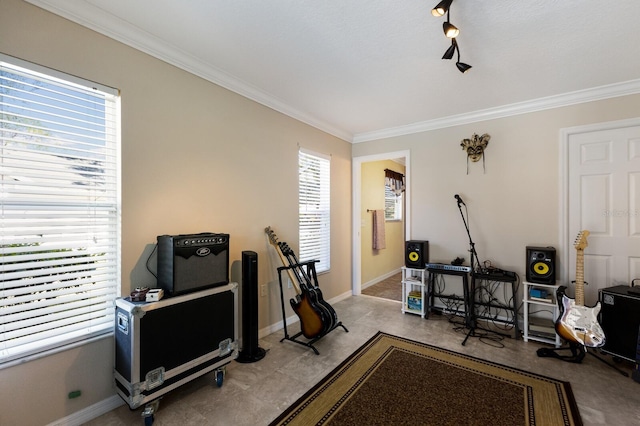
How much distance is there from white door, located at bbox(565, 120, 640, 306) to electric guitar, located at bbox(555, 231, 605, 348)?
530 millimetres

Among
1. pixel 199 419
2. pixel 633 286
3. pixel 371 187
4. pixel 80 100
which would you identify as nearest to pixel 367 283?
pixel 371 187

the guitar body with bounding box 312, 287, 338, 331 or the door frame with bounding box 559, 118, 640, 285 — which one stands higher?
the door frame with bounding box 559, 118, 640, 285

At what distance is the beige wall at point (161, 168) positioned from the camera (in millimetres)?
1591

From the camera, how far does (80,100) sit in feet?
5.80

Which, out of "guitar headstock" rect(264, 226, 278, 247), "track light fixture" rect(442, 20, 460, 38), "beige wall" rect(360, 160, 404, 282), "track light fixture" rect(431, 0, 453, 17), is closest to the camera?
"track light fixture" rect(431, 0, 453, 17)

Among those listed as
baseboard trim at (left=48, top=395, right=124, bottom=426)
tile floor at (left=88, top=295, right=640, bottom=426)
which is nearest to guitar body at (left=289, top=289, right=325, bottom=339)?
tile floor at (left=88, top=295, right=640, bottom=426)

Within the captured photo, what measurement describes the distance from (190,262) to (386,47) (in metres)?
2.19

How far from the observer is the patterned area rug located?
1.77m

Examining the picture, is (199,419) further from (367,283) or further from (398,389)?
(367,283)

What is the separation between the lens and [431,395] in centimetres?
200

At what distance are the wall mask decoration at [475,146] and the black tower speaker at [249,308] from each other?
2983 mm

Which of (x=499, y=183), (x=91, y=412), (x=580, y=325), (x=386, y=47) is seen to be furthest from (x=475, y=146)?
(x=91, y=412)

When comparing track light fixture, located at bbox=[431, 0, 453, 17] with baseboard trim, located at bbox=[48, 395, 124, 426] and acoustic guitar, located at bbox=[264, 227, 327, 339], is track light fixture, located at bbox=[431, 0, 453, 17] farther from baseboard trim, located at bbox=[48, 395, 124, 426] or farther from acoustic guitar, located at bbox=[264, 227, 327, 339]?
baseboard trim, located at bbox=[48, 395, 124, 426]

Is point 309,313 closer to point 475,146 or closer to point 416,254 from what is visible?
point 416,254
